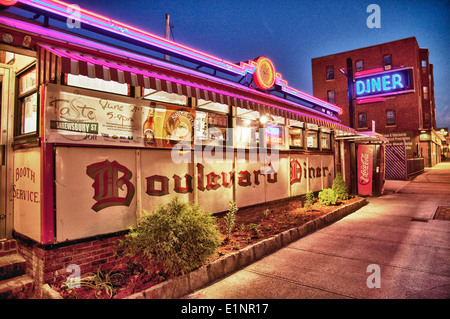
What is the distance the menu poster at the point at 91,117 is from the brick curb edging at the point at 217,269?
2164mm

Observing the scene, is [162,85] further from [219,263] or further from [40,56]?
[219,263]

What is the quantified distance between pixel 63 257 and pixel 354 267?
4520 millimetres

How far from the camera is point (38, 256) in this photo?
3.81m

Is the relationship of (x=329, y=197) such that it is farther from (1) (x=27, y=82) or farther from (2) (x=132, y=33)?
(1) (x=27, y=82)

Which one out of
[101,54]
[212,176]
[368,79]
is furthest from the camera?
[368,79]

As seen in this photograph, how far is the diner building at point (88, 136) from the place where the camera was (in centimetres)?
376

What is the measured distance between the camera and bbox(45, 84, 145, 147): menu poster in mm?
3904

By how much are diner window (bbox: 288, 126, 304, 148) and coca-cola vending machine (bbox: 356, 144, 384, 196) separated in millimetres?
3900

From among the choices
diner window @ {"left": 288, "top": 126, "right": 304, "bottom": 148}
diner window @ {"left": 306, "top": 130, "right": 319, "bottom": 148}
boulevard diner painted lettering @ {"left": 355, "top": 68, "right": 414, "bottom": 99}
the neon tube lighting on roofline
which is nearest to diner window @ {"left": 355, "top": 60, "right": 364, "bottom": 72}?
boulevard diner painted lettering @ {"left": 355, "top": 68, "right": 414, "bottom": 99}

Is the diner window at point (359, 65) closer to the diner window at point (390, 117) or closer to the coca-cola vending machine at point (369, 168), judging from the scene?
the diner window at point (390, 117)

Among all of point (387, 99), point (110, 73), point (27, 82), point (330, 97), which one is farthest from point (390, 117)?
point (27, 82)

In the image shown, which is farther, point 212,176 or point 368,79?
point 368,79
